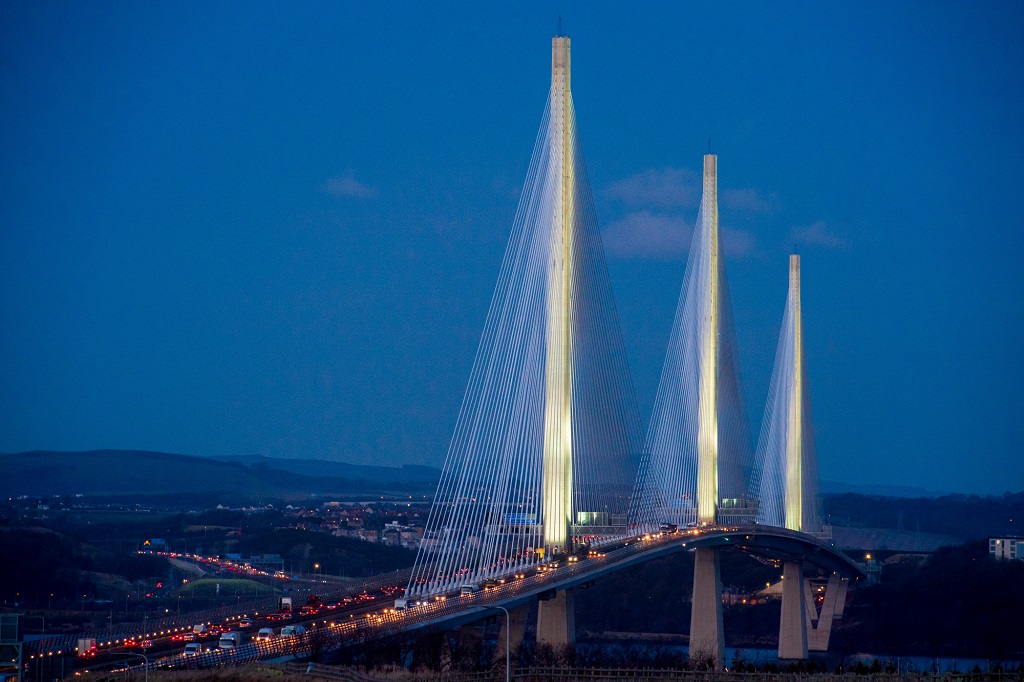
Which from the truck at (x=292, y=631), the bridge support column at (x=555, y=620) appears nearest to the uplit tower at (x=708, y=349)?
the bridge support column at (x=555, y=620)

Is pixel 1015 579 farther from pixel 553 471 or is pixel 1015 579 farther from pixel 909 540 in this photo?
pixel 553 471

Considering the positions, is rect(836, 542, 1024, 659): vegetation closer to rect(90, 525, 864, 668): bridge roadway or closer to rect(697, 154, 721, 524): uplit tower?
rect(697, 154, 721, 524): uplit tower

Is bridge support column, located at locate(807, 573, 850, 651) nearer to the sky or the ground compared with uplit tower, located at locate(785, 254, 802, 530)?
nearer to the ground

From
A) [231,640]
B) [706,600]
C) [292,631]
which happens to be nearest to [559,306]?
[292,631]

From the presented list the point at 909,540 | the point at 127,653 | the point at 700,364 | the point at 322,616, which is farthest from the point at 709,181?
the point at 909,540

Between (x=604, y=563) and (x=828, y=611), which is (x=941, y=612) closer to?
(x=828, y=611)

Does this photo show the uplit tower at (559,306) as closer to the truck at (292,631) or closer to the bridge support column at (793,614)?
the truck at (292,631)

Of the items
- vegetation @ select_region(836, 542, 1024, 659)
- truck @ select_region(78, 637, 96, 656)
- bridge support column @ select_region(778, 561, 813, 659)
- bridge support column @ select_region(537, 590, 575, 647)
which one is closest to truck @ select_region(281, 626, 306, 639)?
truck @ select_region(78, 637, 96, 656)
